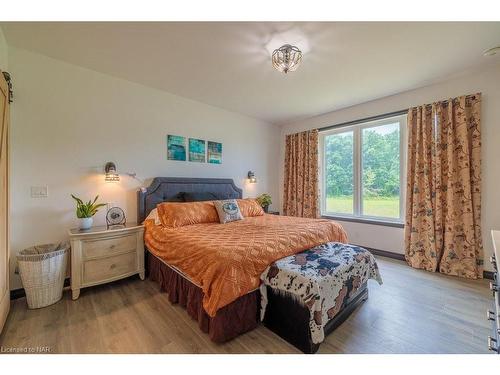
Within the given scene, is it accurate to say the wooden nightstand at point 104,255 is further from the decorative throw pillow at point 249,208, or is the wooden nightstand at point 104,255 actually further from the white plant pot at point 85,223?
the decorative throw pillow at point 249,208

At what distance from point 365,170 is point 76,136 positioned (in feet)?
13.8

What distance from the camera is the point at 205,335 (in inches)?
63.4

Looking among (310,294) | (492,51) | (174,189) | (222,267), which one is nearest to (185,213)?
(174,189)

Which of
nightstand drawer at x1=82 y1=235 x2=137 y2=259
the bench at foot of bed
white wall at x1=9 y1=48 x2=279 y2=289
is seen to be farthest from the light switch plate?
the bench at foot of bed

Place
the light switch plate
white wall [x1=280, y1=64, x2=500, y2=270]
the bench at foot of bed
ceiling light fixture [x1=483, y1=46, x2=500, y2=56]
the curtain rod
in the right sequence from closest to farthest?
the bench at foot of bed
ceiling light fixture [x1=483, y1=46, x2=500, y2=56]
the light switch plate
white wall [x1=280, y1=64, x2=500, y2=270]
the curtain rod

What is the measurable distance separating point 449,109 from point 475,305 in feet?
7.43

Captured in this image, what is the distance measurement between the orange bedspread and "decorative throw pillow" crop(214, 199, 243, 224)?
0.27m

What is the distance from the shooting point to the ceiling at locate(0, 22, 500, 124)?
72.5 inches

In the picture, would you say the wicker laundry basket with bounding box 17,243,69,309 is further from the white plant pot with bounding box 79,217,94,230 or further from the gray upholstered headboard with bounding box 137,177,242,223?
the gray upholstered headboard with bounding box 137,177,242,223

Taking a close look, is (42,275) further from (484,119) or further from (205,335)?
(484,119)

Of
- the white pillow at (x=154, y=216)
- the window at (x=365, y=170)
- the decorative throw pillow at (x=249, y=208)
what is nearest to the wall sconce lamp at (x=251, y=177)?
the decorative throw pillow at (x=249, y=208)

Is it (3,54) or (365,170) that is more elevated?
(3,54)
